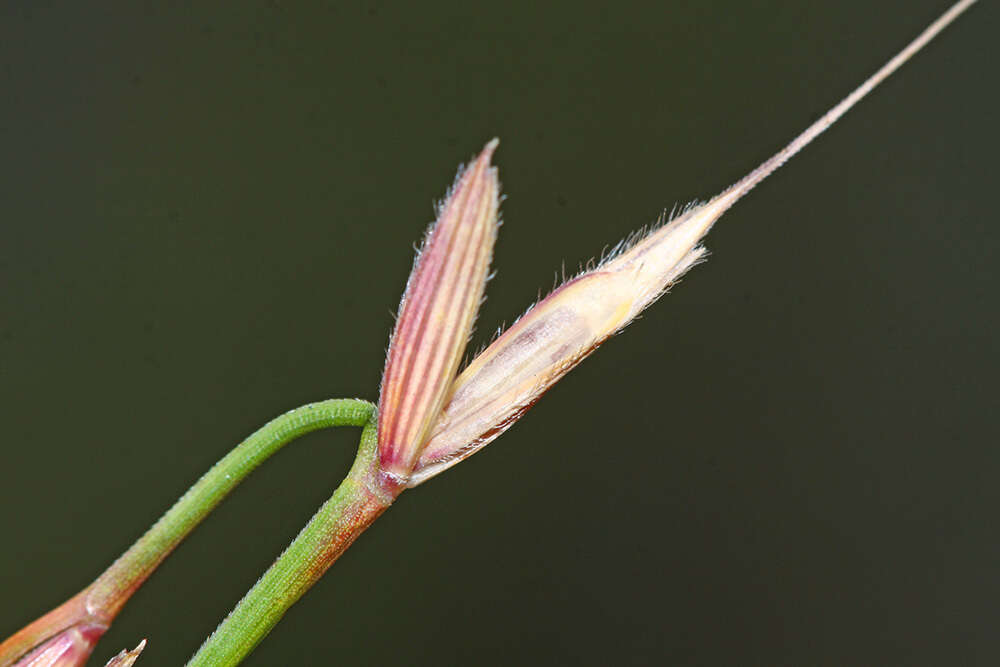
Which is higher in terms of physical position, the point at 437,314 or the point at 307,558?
the point at 437,314

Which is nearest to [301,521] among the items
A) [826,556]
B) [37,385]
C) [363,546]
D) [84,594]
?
[363,546]

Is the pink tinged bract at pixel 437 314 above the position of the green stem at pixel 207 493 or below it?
above

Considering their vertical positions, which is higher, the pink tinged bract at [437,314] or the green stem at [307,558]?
the pink tinged bract at [437,314]

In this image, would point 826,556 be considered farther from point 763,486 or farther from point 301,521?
point 301,521

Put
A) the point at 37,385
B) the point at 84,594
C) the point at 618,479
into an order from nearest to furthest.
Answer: the point at 84,594 → the point at 37,385 → the point at 618,479
